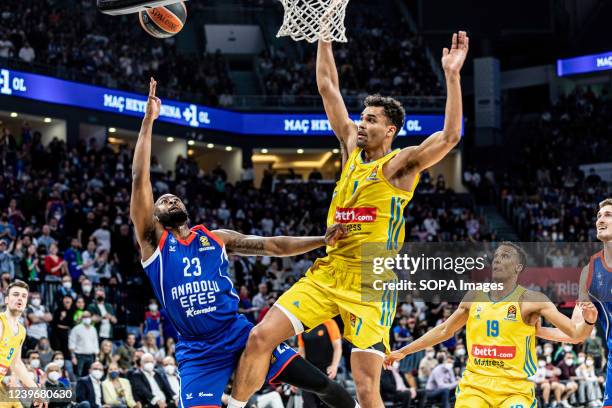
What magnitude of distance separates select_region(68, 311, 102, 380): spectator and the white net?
29.9ft

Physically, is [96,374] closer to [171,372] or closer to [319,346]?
[171,372]

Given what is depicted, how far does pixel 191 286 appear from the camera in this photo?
24.7ft

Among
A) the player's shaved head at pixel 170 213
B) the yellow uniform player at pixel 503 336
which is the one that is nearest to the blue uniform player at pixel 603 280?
the yellow uniform player at pixel 503 336

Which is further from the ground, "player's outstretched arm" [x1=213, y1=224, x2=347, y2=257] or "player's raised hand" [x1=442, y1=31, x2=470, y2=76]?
"player's raised hand" [x1=442, y1=31, x2=470, y2=76]

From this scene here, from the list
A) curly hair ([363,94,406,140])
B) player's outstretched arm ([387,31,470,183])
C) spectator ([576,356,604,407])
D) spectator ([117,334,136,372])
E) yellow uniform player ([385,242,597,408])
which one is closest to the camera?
player's outstretched arm ([387,31,470,183])

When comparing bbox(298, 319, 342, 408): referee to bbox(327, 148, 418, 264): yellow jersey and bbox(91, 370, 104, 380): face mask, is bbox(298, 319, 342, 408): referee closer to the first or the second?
bbox(91, 370, 104, 380): face mask

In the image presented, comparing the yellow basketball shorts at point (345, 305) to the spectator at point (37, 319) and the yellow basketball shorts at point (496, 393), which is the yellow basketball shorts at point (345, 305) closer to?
the yellow basketball shorts at point (496, 393)

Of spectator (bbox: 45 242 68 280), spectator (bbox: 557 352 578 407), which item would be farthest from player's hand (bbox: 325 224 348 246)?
spectator (bbox: 557 352 578 407)

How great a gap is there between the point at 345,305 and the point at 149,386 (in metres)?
8.84

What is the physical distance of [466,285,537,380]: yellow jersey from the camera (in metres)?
8.27

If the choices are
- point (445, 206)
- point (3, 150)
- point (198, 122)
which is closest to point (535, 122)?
point (445, 206)

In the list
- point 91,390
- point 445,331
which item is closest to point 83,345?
point 91,390

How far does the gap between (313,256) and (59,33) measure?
10.7 m

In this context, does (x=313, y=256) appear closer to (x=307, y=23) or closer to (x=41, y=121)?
(x=41, y=121)
